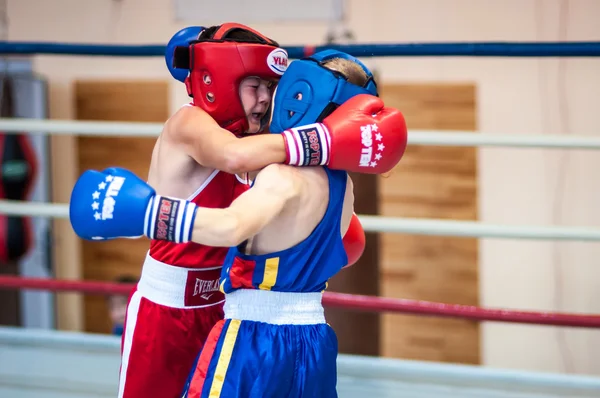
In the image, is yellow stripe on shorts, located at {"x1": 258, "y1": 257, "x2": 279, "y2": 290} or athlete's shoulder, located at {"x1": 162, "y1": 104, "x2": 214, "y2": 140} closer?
yellow stripe on shorts, located at {"x1": 258, "y1": 257, "x2": 279, "y2": 290}

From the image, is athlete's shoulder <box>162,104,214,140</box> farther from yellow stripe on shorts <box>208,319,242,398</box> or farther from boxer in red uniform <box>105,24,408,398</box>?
yellow stripe on shorts <box>208,319,242,398</box>

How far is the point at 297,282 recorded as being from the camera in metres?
1.38

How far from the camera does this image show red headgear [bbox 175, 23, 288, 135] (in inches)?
60.2

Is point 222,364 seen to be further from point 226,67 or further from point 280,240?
point 226,67

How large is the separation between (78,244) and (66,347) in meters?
2.14

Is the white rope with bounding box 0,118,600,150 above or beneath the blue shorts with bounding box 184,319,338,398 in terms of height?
above

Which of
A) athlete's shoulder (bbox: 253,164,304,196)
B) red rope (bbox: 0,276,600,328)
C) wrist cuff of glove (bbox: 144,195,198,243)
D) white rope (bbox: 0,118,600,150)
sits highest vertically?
white rope (bbox: 0,118,600,150)

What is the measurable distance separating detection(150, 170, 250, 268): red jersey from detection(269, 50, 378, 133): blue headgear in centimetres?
28

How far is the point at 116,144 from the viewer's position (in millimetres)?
4441

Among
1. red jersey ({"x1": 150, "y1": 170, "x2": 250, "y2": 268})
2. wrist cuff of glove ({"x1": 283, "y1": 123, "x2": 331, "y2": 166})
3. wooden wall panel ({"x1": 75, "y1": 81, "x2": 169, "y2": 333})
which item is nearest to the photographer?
wrist cuff of glove ({"x1": 283, "y1": 123, "x2": 331, "y2": 166})

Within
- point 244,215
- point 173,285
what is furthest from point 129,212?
point 173,285

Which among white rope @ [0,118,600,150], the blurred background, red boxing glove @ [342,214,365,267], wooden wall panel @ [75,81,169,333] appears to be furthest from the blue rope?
wooden wall panel @ [75,81,169,333]

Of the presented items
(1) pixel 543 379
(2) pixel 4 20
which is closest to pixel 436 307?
(1) pixel 543 379

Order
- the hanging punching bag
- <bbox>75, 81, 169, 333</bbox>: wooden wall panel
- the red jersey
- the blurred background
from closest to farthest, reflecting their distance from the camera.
→ the red jersey, the blurred background, the hanging punching bag, <bbox>75, 81, 169, 333</bbox>: wooden wall panel
